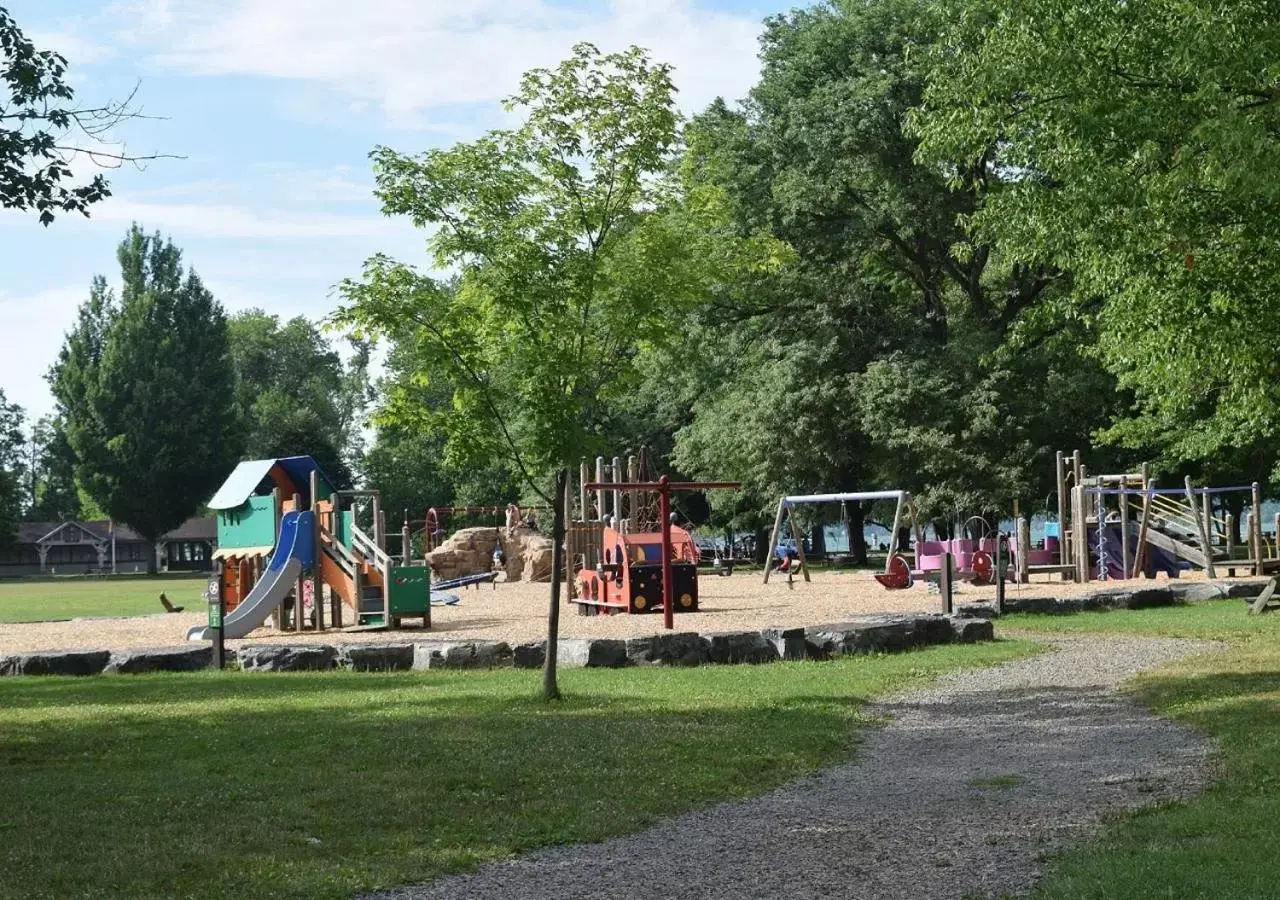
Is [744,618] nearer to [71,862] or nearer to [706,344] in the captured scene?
[71,862]

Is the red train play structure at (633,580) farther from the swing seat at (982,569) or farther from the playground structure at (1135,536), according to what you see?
the playground structure at (1135,536)

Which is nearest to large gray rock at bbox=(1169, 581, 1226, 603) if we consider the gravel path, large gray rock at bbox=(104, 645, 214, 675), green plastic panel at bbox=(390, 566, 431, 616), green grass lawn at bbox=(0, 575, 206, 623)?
green plastic panel at bbox=(390, 566, 431, 616)

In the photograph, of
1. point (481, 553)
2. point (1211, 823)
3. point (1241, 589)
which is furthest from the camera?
point (481, 553)

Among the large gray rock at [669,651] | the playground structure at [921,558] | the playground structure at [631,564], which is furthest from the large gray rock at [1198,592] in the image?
the large gray rock at [669,651]

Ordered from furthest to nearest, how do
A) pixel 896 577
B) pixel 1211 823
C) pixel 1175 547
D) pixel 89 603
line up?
pixel 89 603
pixel 1175 547
pixel 896 577
pixel 1211 823

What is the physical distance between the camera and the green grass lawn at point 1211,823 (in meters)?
6.50

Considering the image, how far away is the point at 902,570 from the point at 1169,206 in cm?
1837

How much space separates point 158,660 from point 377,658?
9.87ft

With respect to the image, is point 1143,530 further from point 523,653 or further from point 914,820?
point 914,820

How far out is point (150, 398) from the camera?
83.1 m

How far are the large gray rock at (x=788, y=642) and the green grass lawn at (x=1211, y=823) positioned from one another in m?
4.36

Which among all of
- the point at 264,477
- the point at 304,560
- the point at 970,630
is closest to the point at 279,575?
the point at 304,560

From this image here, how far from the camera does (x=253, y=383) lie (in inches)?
4552

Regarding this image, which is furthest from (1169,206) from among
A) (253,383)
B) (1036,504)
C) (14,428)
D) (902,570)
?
(14,428)
